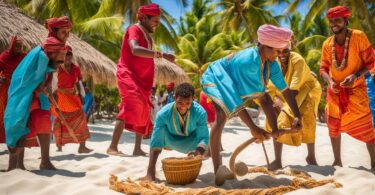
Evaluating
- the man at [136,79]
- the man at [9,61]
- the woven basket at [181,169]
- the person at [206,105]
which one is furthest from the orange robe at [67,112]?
the woven basket at [181,169]

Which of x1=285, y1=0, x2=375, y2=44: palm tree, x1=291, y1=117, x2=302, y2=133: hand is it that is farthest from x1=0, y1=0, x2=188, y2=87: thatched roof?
x1=285, y1=0, x2=375, y2=44: palm tree

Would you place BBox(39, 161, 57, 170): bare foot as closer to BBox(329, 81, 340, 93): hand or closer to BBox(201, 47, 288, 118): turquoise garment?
BBox(201, 47, 288, 118): turquoise garment

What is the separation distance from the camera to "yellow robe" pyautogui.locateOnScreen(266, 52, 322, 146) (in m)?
3.83

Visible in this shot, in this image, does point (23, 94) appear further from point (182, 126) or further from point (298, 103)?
point (298, 103)

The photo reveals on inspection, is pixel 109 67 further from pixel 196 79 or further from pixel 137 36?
pixel 196 79

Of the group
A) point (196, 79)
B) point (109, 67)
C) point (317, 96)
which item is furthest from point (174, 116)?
point (196, 79)

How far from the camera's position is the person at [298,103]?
3834mm

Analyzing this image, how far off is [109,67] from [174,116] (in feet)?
22.4

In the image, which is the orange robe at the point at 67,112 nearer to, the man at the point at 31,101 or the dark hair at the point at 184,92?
the man at the point at 31,101

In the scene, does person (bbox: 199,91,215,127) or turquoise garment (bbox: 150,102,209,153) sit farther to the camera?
person (bbox: 199,91,215,127)

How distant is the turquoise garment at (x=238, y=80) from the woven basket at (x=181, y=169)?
489 mm

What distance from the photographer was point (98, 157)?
15.1 feet

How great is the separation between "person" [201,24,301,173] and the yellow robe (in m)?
0.65

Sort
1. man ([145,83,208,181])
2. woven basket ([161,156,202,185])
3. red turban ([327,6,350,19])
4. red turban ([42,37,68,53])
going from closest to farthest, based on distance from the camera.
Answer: woven basket ([161,156,202,185])
man ([145,83,208,181])
red turban ([42,37,68,53])
red turban ([327,6,350,19])
